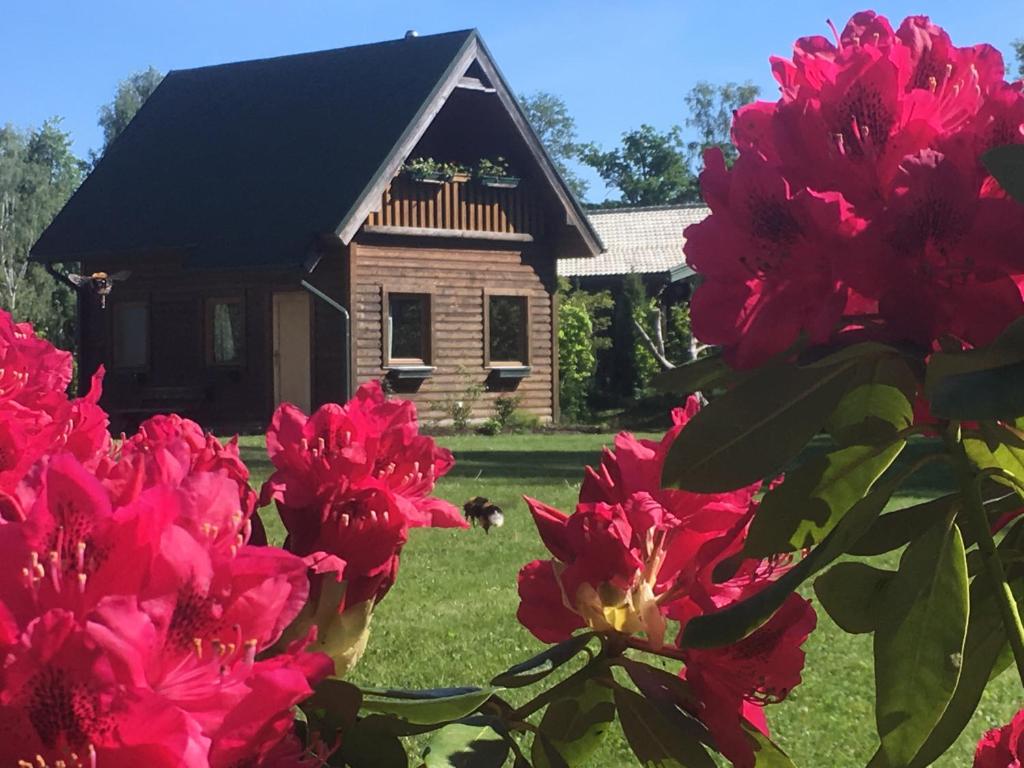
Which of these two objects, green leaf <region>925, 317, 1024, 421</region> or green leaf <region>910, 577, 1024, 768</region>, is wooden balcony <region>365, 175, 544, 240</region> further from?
green leaf <region>925, 317, 1024, 421</region>

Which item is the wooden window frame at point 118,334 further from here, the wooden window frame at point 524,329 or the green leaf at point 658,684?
the green leaf at point 658,684

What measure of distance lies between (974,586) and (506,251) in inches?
774

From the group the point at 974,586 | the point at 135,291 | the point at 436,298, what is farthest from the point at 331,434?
the point at 135,291

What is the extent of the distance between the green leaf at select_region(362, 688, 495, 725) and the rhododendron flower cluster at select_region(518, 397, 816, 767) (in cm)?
14

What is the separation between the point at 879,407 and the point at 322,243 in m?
17.4

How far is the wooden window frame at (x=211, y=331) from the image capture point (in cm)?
1991

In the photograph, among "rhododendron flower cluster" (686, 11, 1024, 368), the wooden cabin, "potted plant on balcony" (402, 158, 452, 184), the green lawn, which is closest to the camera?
"rhododendron flower cluster" (686, 11, 1024, 368)

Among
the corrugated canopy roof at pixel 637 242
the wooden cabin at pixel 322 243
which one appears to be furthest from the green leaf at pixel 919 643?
the corrugated canopy roof at pixel 637 242

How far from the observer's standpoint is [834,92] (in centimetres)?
88

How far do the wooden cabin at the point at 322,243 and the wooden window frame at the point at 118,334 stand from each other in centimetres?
3

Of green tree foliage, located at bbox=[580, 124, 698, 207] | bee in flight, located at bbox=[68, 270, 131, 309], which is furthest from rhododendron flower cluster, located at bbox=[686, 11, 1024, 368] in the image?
green tree foliage, located at bbox=[580, 124, 698, 207]

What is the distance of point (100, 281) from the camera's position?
20.1 m

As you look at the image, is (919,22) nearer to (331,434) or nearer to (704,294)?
(704,294)

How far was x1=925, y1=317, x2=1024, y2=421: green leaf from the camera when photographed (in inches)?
27.7
